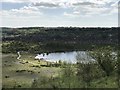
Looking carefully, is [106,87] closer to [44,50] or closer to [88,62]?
[88,62]

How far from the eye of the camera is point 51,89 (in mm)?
45969

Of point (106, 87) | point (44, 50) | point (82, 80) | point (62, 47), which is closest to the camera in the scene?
point (106, 87)

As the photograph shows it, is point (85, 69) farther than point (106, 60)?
No

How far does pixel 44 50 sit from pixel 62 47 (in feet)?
54.0

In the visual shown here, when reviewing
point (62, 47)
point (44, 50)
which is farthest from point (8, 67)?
point (62, 47)

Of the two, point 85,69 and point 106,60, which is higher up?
point 106,60

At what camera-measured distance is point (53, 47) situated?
622 ft

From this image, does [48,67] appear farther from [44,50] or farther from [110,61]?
[44,50]

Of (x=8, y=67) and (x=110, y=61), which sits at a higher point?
(x=110, y=61)

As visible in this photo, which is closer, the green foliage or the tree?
the tree

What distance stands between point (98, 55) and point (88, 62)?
6.87 feet

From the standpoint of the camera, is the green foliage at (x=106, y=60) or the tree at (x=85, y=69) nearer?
the tree at (x=85, y=69)

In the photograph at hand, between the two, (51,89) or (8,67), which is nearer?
(51,89)

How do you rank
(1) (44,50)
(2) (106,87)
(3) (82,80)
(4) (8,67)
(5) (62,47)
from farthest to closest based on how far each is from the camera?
(5) (62,47) < (1) (44,50) < (4) (8,67) < (3) (82,80) < (2) (106,87)
